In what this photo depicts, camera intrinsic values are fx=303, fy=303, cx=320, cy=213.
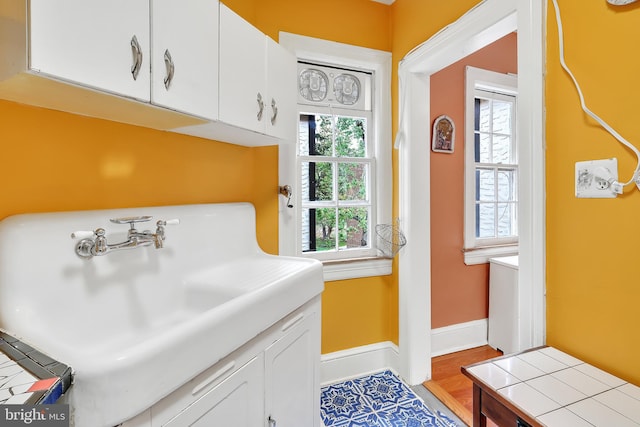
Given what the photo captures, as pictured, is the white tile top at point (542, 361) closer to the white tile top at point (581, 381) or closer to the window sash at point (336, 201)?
the white tile top at point (581, 381)

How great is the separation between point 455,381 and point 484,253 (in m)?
1.04

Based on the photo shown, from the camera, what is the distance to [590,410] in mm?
814

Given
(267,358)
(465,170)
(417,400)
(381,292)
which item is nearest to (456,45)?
(465,170)

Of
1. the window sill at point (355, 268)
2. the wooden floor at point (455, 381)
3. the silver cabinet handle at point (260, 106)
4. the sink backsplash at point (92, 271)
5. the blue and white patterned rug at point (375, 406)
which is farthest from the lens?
the window sill at point (355, 268)

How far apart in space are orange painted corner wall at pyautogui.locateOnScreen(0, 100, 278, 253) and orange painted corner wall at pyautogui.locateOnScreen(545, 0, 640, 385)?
1538mm

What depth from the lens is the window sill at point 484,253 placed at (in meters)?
2.52

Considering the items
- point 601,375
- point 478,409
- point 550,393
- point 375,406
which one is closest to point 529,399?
point 550,393

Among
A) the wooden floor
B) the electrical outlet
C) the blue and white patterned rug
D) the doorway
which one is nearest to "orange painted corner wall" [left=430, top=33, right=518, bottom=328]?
the wooden floor

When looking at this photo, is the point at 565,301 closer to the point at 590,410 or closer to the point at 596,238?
the point at 596,238

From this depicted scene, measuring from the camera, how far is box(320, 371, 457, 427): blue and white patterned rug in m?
1.72

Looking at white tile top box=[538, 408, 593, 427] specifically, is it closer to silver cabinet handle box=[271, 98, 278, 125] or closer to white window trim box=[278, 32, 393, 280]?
white window trim box=[278, 32, 393, 280]

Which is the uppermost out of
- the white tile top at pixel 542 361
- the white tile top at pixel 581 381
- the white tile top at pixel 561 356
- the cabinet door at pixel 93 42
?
the cabinet door at pixel 93 42

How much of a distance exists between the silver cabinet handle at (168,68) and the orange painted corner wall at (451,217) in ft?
6.30

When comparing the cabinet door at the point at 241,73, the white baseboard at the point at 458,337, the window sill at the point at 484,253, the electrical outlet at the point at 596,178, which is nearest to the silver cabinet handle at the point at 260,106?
the cabinet door at the point at 241,73
